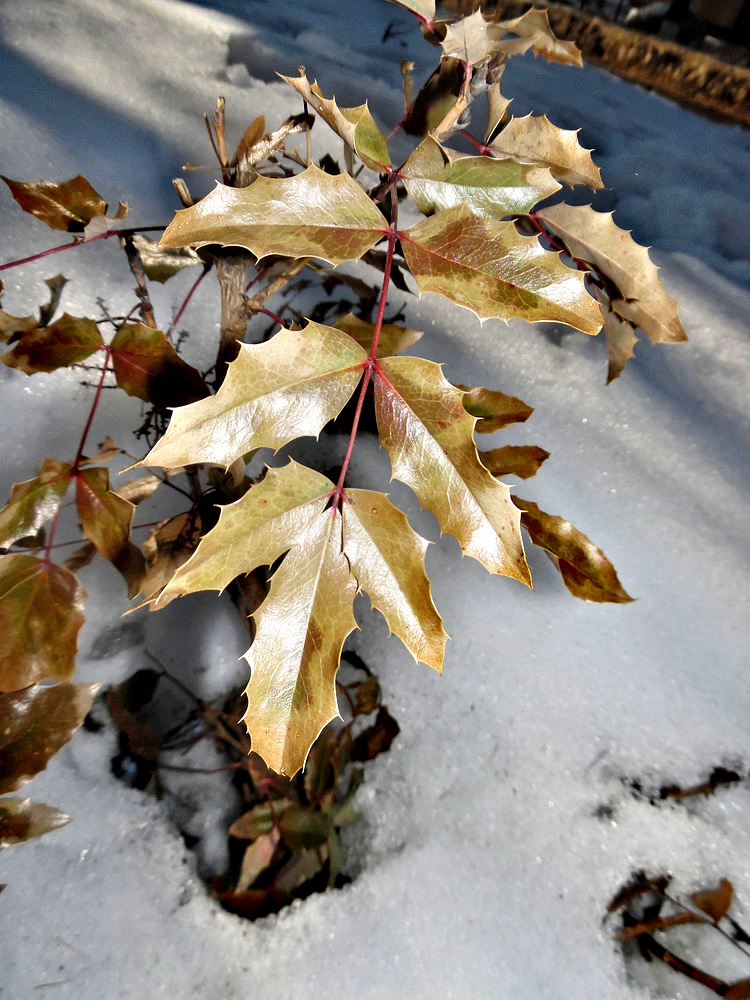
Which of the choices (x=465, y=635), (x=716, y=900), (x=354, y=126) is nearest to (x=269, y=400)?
(x=354, y=126)

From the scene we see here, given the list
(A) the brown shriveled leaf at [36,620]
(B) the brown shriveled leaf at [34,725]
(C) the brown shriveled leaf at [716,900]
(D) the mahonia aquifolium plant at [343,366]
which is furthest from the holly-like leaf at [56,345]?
(C) the brown shriveled leaf at [716,900]

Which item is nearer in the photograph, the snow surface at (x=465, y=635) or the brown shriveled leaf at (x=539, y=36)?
the brown shriveled leaf at (x=539, y=36)

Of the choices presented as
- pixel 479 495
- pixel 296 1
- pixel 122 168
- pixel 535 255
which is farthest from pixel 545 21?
pixel 296 1

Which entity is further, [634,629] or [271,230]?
[634,629]

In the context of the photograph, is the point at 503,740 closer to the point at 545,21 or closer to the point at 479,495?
the point at 479,495

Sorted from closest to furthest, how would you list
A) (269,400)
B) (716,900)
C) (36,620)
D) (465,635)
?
1. (269,400)
2. (36,620)
3. (716,900)
4. (465,635)

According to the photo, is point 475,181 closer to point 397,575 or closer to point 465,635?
point 397,575

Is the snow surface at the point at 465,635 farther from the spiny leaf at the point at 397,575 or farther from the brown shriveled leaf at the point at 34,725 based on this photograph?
the spiny leaf at the point at 397,575
